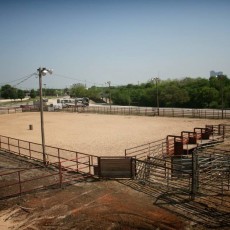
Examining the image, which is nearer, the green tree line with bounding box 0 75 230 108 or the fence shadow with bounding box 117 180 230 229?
the fence shadow with bounding box 117 180 230 229

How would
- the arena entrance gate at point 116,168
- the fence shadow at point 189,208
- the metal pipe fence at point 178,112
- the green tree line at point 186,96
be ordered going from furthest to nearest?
the green tree line at point 186,96 → the metal pipe fence at point 178,112 → the arena entrance gate at point 116,168 → the fence shadow at point 189,208

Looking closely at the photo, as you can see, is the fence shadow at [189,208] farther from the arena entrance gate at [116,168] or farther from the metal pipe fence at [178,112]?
the metal pipe fence at [178,112]

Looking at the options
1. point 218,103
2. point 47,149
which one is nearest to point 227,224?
point 47,149

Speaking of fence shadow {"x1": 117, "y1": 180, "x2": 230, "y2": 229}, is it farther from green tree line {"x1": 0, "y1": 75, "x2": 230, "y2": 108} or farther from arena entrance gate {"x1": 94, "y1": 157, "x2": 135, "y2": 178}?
green tree line {"x1": 0, "y1": 75, "x2": 230, "y2": 108}

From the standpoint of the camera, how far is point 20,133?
111 ft

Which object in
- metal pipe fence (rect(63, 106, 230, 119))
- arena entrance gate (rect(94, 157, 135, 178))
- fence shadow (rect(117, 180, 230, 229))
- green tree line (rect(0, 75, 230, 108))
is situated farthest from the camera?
green tree line (rect(0, 75, 230, 108))

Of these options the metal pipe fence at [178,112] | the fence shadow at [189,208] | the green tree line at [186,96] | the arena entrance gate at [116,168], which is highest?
the green tree line at [186,96]

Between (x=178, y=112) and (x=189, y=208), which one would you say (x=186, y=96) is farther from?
(x=189, y=208)

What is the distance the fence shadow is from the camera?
10187 millimetres

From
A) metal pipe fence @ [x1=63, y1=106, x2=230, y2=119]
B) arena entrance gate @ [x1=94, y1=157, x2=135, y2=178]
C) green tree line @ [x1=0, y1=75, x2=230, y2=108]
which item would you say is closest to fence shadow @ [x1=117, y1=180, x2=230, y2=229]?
arena entrance gate @ [x1=94, y1=157, x2=135, y2=178]

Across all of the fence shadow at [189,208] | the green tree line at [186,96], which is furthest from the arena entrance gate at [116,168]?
the green tree line at [186,96]

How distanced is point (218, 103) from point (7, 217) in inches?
2449

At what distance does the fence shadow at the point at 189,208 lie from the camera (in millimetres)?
10187

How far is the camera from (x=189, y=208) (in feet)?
37.0
